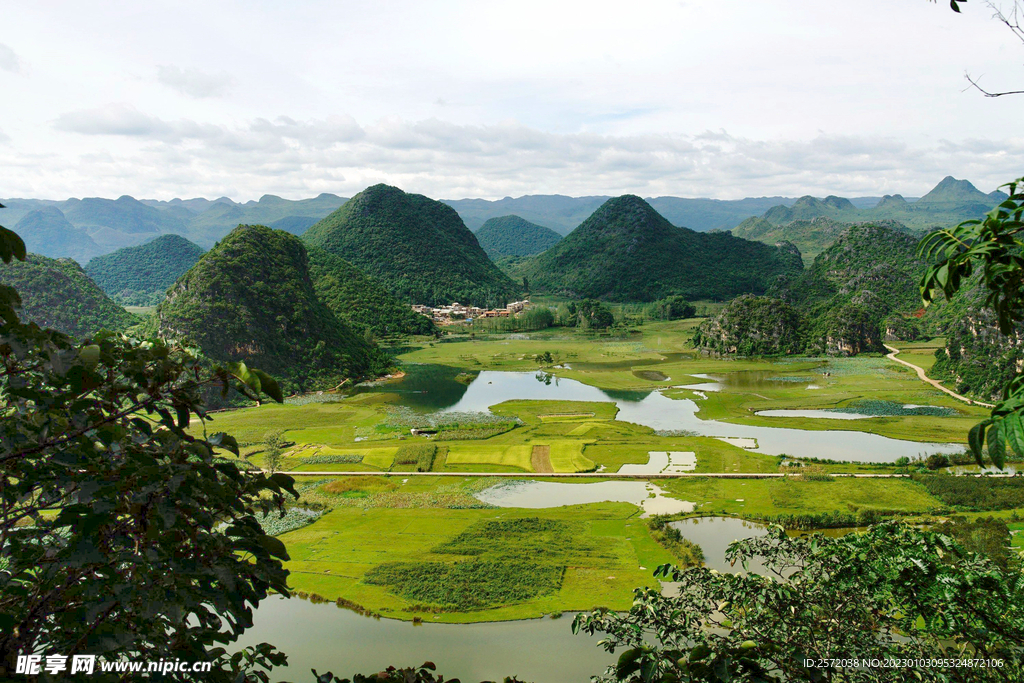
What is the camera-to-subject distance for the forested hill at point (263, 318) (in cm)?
5050

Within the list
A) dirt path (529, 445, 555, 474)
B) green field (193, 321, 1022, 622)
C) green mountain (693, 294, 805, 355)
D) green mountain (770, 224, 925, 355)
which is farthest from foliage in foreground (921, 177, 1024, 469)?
green mountain (693, 294, 805, 355)

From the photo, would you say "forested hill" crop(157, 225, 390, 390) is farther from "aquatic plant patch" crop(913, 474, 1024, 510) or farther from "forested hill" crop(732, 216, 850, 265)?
"forested hill" crop(732, 216, 850, 265)

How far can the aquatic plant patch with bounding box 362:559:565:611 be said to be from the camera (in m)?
17.5

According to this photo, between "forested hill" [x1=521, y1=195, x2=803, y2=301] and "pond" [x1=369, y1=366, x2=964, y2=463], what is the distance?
65299 mm

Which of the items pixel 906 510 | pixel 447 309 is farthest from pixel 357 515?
pixel 447 309

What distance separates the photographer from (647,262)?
4931 inches

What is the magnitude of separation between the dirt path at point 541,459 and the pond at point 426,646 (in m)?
13.6

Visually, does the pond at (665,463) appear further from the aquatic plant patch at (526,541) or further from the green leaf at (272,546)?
the green leaf at (272,546)

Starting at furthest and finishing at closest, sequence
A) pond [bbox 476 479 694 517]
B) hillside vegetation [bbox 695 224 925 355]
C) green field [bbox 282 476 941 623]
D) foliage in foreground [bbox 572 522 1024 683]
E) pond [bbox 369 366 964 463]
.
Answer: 1. hillside vegetation [bbox 695 224 925 355]
2. pond [bbox 369 366 964 463]
3. pond [bbox 476 479 694 517]
4. green field [bbox 282 476 941 623]
5. foliage in foreground [bbox 572 522 1024 683]

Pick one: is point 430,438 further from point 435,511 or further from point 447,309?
point 447,309

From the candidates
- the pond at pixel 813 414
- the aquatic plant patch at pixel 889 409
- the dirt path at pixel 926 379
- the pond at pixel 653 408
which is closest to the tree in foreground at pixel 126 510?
the pond at pixel 653 408

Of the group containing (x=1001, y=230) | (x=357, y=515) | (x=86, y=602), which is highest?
(x=1001, y=230)

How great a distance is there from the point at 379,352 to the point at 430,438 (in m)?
28.6

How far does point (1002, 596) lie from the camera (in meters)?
7.25
